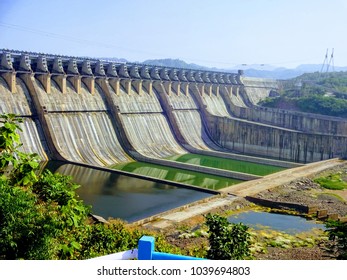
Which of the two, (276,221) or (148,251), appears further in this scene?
(276,221)

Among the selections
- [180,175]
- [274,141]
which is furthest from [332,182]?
[274,141]

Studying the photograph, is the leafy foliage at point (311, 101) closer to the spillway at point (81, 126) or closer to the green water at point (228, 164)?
the green water at point (228, 164)

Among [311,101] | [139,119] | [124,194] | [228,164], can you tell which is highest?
[311,101]

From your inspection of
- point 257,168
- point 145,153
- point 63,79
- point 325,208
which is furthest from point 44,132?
point 325,208

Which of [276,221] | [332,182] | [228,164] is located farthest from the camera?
[228,164]

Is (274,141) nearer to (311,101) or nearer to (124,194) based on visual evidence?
(311,101)
